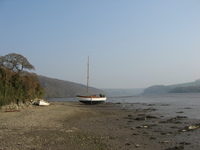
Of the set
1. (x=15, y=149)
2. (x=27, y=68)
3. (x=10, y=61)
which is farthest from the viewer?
(x=27, y=68)

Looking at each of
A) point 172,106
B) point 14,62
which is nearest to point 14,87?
point 14,62

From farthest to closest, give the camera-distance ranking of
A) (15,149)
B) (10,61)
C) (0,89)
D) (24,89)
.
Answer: (10,61)
(24,89)
(0,89)
(15,149)

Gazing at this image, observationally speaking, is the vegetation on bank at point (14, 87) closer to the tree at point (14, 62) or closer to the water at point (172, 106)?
the tree at point (14, 62)

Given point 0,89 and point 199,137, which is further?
point 0,89

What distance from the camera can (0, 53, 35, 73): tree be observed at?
116ft

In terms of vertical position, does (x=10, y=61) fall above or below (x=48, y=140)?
above

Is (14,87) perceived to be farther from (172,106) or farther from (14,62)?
(172,106)

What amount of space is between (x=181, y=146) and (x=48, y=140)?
6431mm

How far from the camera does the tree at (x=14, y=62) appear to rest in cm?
3522

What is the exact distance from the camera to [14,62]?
35.9 metres

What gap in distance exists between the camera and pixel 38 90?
33031 millimetres

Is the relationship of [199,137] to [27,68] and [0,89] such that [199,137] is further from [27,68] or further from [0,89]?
[27,68]

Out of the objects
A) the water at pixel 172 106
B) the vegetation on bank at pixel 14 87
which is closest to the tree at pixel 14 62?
the vegetation on bank at pixel 14 87

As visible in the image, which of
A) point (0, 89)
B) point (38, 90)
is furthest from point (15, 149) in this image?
point (38, 90)
